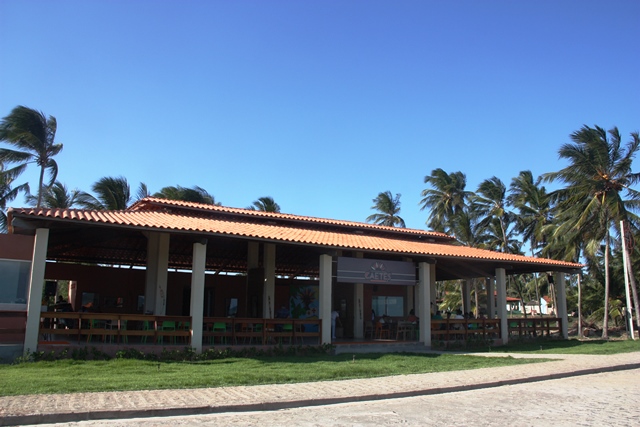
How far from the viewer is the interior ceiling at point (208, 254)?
19.3 meters

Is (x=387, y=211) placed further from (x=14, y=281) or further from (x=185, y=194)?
(x=14, y=281)

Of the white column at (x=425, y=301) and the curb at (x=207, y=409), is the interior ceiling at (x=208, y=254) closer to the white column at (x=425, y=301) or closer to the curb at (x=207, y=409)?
A: the white column at (x=425, y=301)

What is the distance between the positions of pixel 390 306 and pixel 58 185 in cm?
2277

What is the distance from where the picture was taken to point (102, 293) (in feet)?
76.4

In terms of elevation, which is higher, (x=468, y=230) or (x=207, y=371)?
(x=468, y=230)

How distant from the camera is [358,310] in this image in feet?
73.5

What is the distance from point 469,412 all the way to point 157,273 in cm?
1214

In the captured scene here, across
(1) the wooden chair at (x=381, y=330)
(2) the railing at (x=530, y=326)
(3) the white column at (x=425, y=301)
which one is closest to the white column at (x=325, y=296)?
(3) the white column at (x=425, y=301)

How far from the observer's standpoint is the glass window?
45.8ft

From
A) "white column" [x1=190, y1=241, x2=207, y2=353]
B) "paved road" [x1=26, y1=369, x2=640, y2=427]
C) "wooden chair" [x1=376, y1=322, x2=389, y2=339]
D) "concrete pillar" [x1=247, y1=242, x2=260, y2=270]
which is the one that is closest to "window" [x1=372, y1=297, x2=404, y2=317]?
"wooden chair" [x1=376, y1=322, x2=389, y2=339]

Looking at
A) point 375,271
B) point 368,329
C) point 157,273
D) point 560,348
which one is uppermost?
point 375,271

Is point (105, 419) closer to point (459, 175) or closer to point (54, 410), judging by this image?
point (54, 410)

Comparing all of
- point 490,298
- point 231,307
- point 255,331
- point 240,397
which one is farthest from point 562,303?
point 240,397

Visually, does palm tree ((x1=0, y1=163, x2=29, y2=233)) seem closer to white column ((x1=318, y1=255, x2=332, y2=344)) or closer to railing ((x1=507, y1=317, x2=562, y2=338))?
white column ((x1=318, y1=255, x2=332, y2=344))
